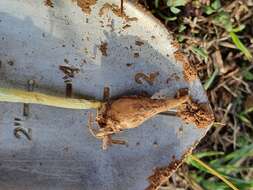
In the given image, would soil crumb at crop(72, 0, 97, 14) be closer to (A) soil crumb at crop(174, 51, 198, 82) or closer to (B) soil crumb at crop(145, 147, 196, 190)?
(A) soil crumb at crop(174, 51, 198, 82)

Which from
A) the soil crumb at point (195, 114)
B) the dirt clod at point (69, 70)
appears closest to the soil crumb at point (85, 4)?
the dirt clod at point (69, 70)

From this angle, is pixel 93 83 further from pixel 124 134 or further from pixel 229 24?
pixel 229 24

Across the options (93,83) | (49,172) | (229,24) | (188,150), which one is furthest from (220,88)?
(49,172)

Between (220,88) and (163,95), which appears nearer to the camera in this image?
(163,95)

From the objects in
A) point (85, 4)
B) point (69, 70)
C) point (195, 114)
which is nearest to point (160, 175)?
point (195, 114)

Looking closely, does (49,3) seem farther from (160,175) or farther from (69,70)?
(160,175)


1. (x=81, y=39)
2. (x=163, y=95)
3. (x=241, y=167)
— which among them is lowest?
(x=241, y=167)

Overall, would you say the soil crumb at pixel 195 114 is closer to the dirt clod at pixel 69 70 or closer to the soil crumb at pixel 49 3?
the dirt clod at pixel 69 70
